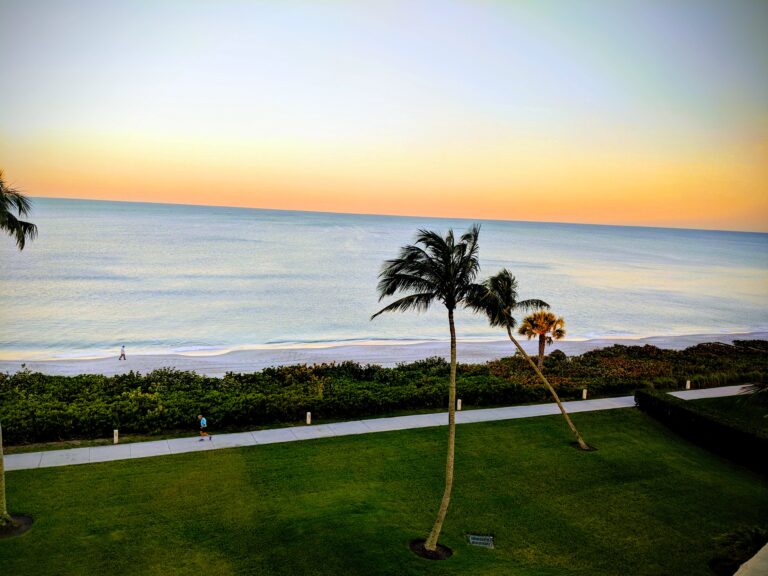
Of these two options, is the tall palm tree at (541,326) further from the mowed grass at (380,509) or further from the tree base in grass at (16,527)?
the tree base in grass at (16,527)

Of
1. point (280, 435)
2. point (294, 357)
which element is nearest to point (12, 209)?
point (280, 435)

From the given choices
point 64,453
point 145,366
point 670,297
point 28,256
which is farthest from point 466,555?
point 28,256

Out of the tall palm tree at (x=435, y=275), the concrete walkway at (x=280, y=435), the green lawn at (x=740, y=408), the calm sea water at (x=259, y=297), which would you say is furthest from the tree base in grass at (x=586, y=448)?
the calm sea water at (x=259, y=297)

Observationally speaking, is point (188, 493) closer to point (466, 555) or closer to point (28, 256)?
point (466, 555)

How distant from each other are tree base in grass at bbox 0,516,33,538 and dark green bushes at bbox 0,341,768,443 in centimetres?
603

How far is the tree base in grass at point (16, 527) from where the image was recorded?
45.5 ft

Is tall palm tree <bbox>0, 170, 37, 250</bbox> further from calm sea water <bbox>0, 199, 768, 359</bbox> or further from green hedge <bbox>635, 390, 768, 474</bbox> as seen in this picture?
calm sea water <bbox>0, 199, 768, 359</bbox>

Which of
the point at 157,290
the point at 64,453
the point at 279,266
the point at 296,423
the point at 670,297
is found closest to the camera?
the point at 64,453

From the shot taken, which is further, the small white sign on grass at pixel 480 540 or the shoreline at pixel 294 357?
the shoreline at pixel 294 357

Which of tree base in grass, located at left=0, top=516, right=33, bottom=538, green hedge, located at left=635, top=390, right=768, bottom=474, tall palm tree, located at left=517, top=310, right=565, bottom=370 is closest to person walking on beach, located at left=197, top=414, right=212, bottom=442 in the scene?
tree base in grass, located at left=0, top=516, right=33, bottom=538

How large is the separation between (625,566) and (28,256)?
9951 cm

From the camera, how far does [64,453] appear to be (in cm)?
1902

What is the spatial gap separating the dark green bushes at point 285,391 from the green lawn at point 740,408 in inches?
106

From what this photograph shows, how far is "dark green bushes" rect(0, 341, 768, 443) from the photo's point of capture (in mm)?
20953
